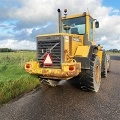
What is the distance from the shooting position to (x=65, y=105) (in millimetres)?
6492

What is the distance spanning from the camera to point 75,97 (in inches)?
287

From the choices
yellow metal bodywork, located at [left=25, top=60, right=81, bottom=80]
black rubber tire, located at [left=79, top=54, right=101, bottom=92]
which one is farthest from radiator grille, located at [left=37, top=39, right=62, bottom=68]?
black rubber tire, located at [left=79, top=54, right=101, bottom=92]

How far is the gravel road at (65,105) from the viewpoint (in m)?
5.59

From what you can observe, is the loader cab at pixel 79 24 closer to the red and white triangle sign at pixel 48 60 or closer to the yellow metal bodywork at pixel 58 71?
the red and white triangle sign at pixel 48 60

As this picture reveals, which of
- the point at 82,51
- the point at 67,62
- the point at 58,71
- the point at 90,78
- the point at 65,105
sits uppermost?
the point at 82,51

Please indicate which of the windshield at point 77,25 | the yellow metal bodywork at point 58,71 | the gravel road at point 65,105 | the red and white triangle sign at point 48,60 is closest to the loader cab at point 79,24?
the windshield at point 77,25

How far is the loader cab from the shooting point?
28.1ft

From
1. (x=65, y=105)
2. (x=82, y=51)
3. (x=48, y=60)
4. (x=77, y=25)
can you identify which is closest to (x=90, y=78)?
(x=82, y=51)

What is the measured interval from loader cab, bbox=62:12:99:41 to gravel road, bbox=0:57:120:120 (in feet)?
6.89

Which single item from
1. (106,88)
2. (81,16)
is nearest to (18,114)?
(106,88)

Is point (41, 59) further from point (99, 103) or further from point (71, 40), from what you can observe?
point (99, 103)

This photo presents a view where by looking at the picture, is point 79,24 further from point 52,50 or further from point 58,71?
point 58,71

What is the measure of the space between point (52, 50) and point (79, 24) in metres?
1.78

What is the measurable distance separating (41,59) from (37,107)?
202cm
